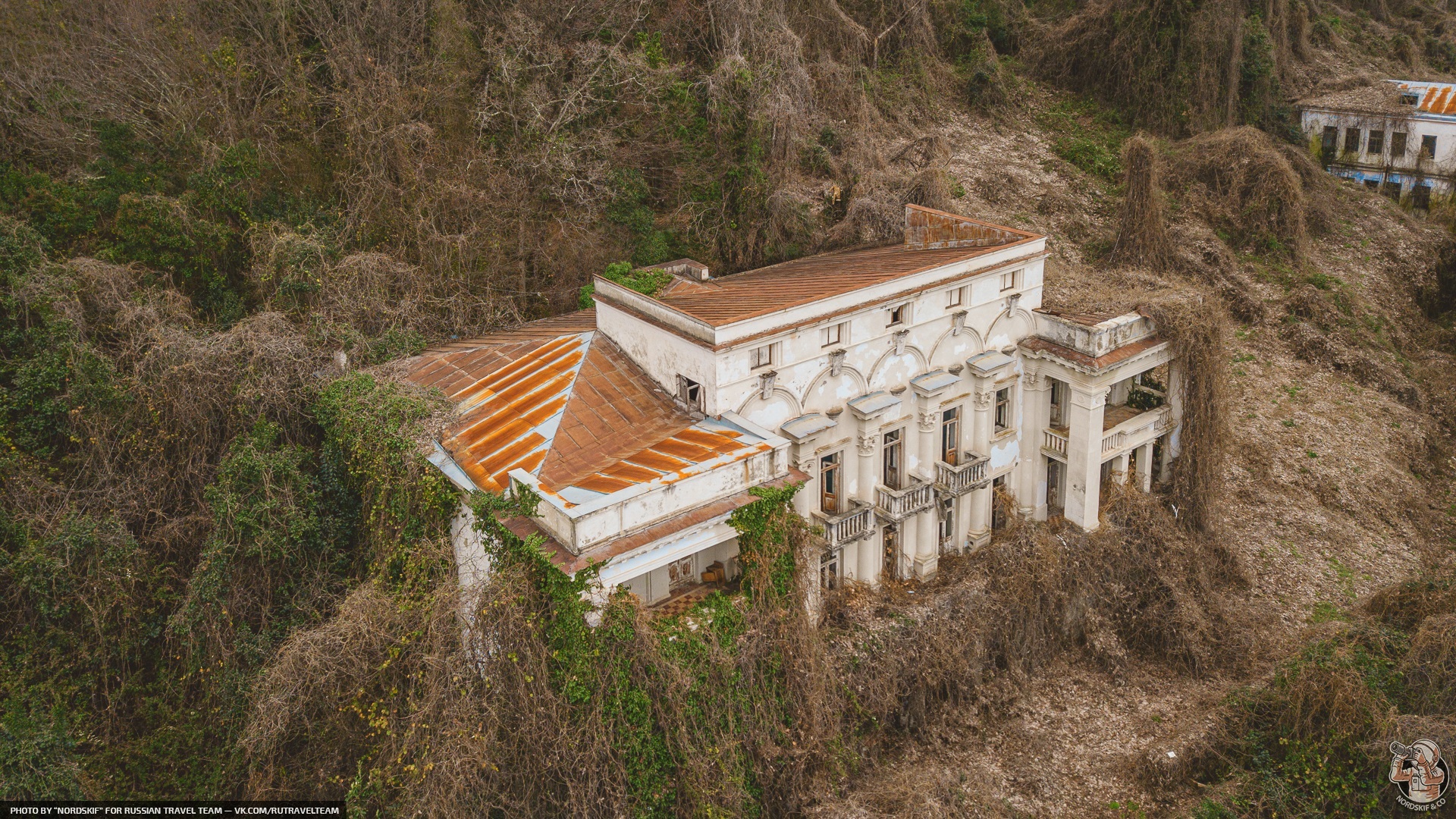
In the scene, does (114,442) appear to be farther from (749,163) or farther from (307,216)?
(749,163)

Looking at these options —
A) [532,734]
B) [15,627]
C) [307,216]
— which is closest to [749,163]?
[307,216]

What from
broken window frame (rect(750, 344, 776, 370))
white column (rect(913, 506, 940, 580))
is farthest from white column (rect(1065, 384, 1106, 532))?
broken window frame (rect(750, 344, 776, 370))

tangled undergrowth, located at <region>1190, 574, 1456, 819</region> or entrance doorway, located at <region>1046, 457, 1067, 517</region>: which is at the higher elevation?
entrance doorway, located at <region>1046, 457, 1067, 517</region>

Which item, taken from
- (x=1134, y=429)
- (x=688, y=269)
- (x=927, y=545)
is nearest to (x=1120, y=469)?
(x=1134, y=429)

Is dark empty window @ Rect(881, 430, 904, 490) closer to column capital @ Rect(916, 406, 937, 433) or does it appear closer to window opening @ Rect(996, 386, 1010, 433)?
column capital @ Rect(916, 406, 937, 433)

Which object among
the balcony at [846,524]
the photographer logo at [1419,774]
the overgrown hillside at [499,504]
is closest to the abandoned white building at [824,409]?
the balcony at [846,524]

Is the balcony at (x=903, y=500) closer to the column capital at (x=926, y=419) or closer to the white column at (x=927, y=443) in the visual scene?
the white column at (x=927, y=443)

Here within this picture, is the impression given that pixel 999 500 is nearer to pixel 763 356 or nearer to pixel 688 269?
pixel 763 356
